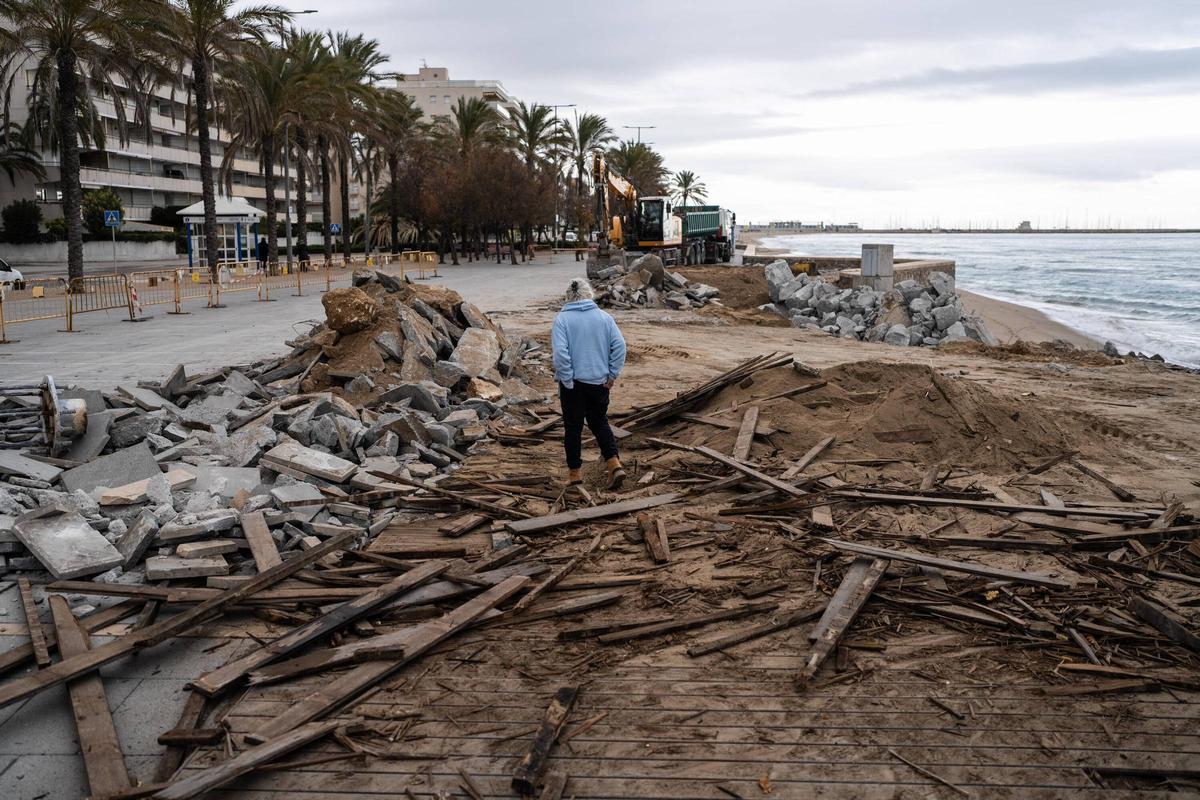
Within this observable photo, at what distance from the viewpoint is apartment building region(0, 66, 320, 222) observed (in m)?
61.6

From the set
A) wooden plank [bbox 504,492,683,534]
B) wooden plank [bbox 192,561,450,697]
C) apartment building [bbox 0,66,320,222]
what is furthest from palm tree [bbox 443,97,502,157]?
wooden plank [bbox 192,561,450,697]

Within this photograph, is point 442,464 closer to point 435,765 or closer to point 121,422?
point 121,422

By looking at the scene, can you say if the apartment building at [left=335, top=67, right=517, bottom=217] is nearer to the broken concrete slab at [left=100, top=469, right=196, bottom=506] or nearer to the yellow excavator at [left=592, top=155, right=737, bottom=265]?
the yellow excavator at [left=592, top=155, right=737, bottom=265]

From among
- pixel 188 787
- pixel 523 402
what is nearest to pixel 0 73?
pixel 523 402

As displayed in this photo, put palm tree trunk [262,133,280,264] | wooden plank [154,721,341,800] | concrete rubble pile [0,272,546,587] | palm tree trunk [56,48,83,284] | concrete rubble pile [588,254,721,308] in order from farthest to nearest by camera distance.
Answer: palm tree trunk [262,133,280,264], concrete rubble pile [588,254,721,308], palm tree trunk [56,48,83,284], concrete rubble pile [0,272,546,587], wooden plank [154,721,341,800]

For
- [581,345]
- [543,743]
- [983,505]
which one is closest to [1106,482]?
[983,505]

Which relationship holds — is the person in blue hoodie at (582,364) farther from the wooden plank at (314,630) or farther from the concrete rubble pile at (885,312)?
the concrete rubble pile at (885,312)

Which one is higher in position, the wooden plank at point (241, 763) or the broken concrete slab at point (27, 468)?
the broken concrete slab at point (27, 468)

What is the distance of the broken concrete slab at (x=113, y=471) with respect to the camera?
740 centimetres

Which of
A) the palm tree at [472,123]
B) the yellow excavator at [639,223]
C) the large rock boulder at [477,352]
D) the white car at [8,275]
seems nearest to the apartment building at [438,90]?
the palm tree at [472,123]

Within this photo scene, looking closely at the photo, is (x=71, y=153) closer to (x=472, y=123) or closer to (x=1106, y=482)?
(x=1106, y=482)

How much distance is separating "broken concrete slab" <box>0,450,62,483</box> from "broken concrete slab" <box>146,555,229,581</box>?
7.43 feet

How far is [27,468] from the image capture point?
24.6 feet

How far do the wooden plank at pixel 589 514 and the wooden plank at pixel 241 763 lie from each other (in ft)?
9.35
